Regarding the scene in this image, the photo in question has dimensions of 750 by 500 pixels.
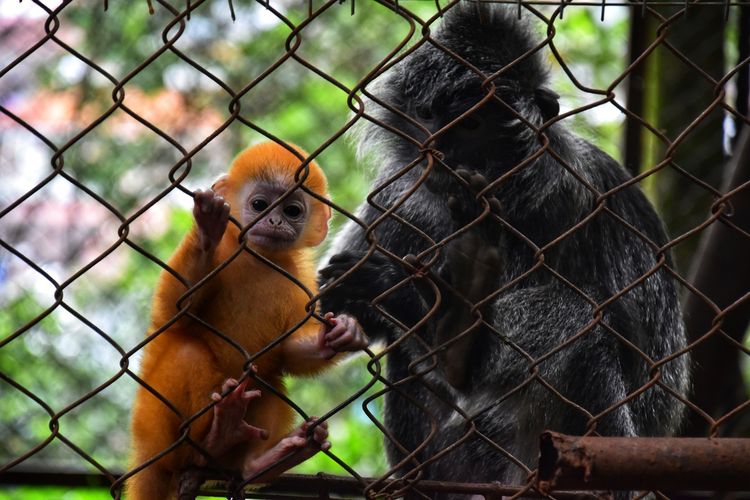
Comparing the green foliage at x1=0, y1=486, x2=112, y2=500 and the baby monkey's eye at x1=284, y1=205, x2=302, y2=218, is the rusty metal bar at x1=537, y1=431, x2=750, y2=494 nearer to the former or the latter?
the baby monkey's eye at x1=284, y1=205, x2=302, y2=218

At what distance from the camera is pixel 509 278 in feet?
11.3

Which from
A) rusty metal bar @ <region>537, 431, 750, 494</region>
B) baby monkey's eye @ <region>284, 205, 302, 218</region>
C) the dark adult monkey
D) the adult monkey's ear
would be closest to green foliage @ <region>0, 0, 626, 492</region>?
the dark adult monkey

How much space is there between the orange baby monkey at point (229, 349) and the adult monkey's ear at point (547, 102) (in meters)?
1.05

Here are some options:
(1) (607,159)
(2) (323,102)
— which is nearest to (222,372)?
(1) (607,159)

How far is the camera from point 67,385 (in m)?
5.09

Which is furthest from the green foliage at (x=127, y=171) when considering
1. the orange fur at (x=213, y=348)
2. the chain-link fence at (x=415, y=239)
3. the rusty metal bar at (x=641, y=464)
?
the rusty metal bar at (x=641, y=464)

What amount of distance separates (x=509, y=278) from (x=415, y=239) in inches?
13.8

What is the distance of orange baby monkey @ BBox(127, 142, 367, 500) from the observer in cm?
214

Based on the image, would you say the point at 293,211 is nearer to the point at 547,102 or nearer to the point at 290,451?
the point at 290,451

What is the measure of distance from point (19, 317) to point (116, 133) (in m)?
1.22

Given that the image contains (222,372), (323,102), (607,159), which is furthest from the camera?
(323,102)

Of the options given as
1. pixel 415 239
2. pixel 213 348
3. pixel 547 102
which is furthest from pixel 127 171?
pixel 213 348

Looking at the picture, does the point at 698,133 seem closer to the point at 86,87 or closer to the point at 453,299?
the point at 453,299

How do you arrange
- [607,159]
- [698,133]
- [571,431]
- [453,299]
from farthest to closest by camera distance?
[698,133], [607,159], [571,431], [453,299]
